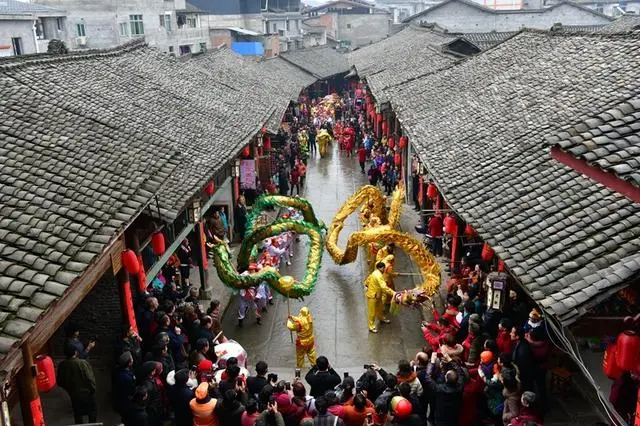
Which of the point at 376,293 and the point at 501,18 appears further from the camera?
the point at 501,18

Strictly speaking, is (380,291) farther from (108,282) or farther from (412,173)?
(412,173)

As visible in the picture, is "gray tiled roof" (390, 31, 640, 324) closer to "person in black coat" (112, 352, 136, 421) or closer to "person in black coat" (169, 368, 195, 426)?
"person in black coat" (169, 368, 195, 426)

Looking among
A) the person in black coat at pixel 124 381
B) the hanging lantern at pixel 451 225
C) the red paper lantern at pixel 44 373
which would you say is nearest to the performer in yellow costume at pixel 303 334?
the person in black coat at pixel 124 381

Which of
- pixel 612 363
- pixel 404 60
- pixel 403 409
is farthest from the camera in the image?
pixel 404 60

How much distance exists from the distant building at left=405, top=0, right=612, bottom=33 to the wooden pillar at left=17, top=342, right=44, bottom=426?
165 feet

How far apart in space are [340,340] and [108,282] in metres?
5.28

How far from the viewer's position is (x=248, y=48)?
56531 mm

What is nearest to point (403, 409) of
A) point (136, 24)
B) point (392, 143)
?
point (392, 143)

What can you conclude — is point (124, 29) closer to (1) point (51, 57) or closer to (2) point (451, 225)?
(1) point (51, 57)

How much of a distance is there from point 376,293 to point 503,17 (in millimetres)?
48729

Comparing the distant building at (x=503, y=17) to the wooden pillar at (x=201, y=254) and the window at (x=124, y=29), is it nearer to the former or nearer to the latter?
the window at (x=124, y=29)

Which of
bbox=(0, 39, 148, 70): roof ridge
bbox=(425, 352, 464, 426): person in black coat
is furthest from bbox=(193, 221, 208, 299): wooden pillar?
bbox=(425, 352, 464, 426): person in black coat

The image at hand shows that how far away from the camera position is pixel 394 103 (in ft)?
71.8

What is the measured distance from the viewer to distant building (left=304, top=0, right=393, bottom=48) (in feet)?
250
